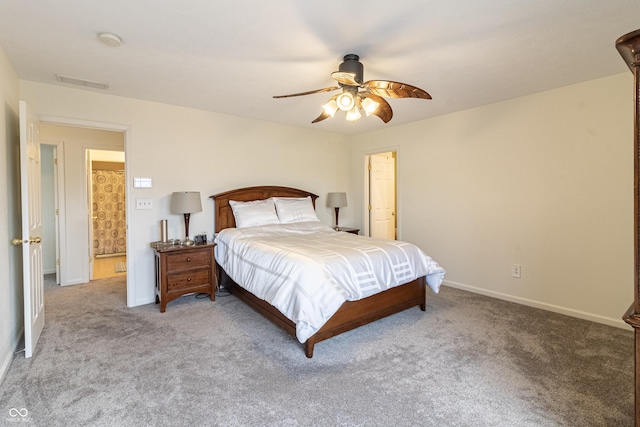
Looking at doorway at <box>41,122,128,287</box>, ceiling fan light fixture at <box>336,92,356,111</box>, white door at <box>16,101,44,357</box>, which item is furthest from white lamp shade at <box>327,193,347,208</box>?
white door at <box>16,101,44,357</box>

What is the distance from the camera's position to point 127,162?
11.6ft

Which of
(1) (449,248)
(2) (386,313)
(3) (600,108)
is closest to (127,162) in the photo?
(2) (386,313)

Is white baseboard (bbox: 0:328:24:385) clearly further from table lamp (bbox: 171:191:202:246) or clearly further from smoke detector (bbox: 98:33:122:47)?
smoke detector (bbox: 98:33:122:47)

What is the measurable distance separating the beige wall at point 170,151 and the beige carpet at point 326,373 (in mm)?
1019

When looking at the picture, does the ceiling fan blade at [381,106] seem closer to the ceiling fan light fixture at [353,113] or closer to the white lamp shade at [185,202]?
the ceiling fan light fixture at [353,113]

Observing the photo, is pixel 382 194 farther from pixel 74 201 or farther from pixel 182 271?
pixel 74 201

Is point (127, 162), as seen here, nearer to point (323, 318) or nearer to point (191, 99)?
point (191, 99)

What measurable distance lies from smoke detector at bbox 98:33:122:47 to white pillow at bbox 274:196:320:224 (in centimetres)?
252

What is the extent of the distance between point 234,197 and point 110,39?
2.30 m

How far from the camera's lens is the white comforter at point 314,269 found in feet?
7.79

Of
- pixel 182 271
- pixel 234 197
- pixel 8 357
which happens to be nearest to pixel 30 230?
pixel 8 357

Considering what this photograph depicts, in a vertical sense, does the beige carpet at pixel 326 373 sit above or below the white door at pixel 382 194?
below

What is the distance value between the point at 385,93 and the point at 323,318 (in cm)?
183

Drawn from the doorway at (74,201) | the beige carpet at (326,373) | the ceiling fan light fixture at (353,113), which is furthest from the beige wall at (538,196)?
the doorway at (74,201)
